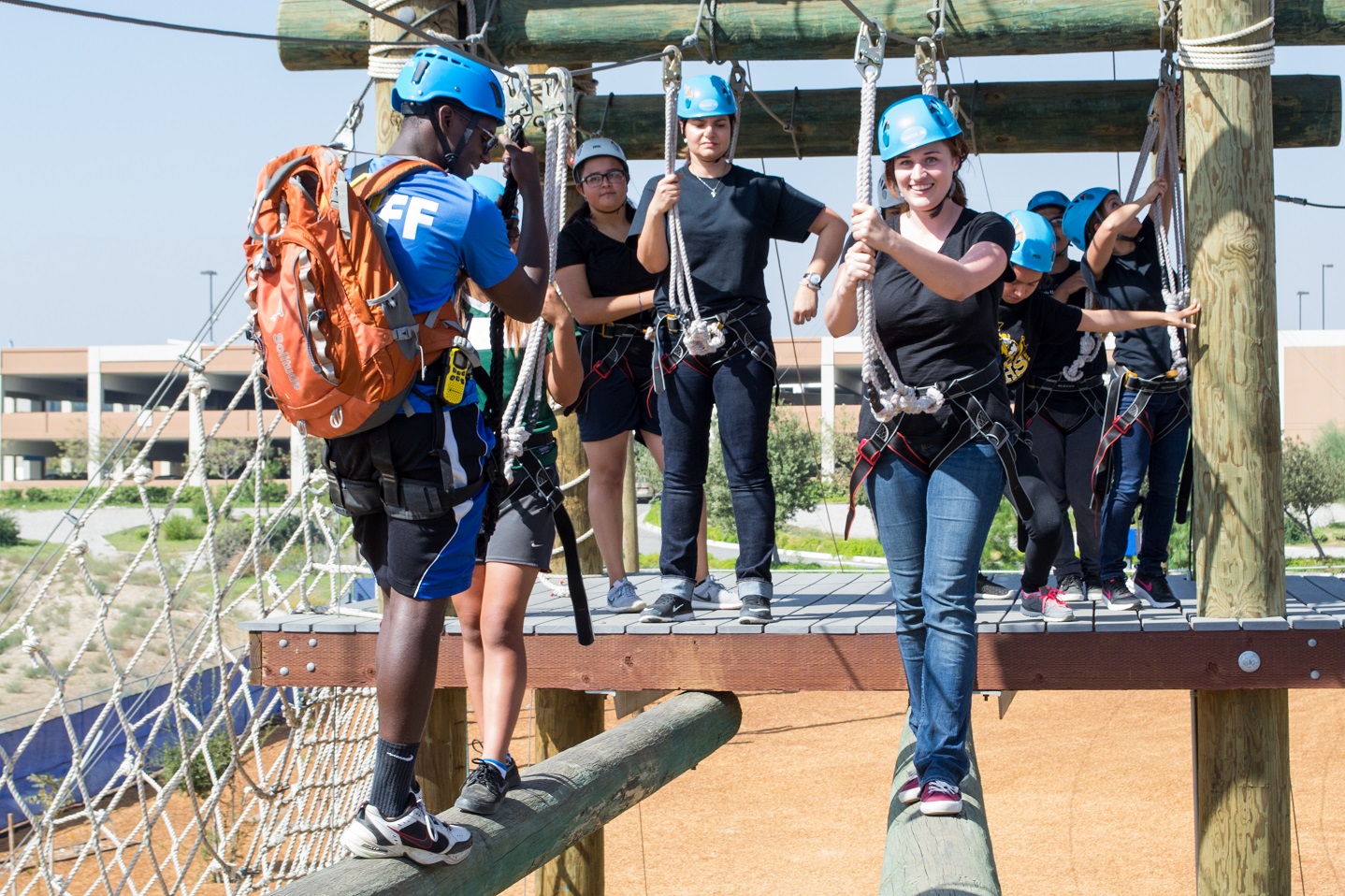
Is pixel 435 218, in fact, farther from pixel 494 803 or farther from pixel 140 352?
pixel 140 352

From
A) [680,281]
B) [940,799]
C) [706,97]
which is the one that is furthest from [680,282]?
[940,799]

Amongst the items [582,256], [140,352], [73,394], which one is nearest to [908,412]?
[582,256]

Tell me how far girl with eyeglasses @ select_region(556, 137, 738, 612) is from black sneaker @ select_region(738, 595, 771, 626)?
0.33 meters

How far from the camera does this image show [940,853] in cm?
279

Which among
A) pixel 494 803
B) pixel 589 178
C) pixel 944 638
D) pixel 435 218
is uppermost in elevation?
pixel 589 178

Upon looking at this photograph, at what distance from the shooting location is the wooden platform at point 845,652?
4.22m

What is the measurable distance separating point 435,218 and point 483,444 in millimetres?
453

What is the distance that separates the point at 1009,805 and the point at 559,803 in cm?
1050

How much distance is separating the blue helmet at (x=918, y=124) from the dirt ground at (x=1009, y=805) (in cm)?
719

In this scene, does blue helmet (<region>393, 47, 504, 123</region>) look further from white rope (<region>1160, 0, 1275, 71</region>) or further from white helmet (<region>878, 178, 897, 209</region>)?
white rope (<region>1160, 0, 1275, 71</region>)

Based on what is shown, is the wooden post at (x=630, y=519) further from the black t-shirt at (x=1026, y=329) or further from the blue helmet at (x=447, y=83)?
the blue helmet at (x=447, y=83)

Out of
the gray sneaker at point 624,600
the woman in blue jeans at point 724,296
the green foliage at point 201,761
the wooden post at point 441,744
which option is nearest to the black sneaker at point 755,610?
the woman in blue jeans at point 724,296

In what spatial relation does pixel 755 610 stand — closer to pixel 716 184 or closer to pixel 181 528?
pixel 716 184

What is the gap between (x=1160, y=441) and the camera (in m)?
4.92
